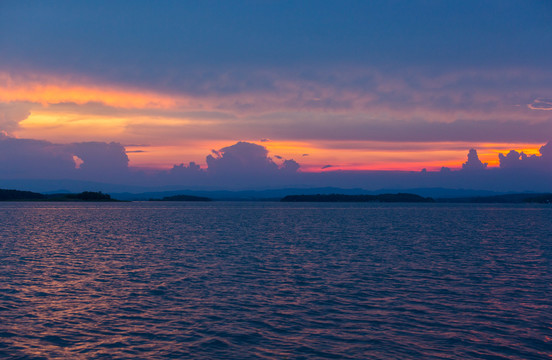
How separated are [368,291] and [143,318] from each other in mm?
15626

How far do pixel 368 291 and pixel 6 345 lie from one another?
22075 mm

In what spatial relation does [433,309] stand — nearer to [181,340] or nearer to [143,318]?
[181,340]

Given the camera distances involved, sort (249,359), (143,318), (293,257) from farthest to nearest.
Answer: (293,257), (143,318), (249,359)

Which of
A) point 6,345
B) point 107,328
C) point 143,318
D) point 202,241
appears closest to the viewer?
point 6,345

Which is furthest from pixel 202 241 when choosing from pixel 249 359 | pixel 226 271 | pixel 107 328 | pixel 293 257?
pixel 249 359

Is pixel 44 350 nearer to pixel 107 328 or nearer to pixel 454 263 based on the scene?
pixel 107 328

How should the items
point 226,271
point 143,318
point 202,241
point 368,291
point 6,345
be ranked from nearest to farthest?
point 6,345 → point 143,318 → point 368,291 → point 226,271 → point 202,241

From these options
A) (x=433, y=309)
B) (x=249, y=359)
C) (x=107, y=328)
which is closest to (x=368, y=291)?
(x=433, y=309)

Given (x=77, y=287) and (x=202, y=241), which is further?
(x=202, y=241)

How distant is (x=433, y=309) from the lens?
2664 cm

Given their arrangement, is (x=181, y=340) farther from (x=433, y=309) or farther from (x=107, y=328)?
(x=433, y=309)

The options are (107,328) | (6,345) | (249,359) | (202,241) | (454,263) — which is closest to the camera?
(249,359)

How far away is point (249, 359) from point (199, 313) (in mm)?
7611

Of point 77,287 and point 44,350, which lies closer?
point 44,350
